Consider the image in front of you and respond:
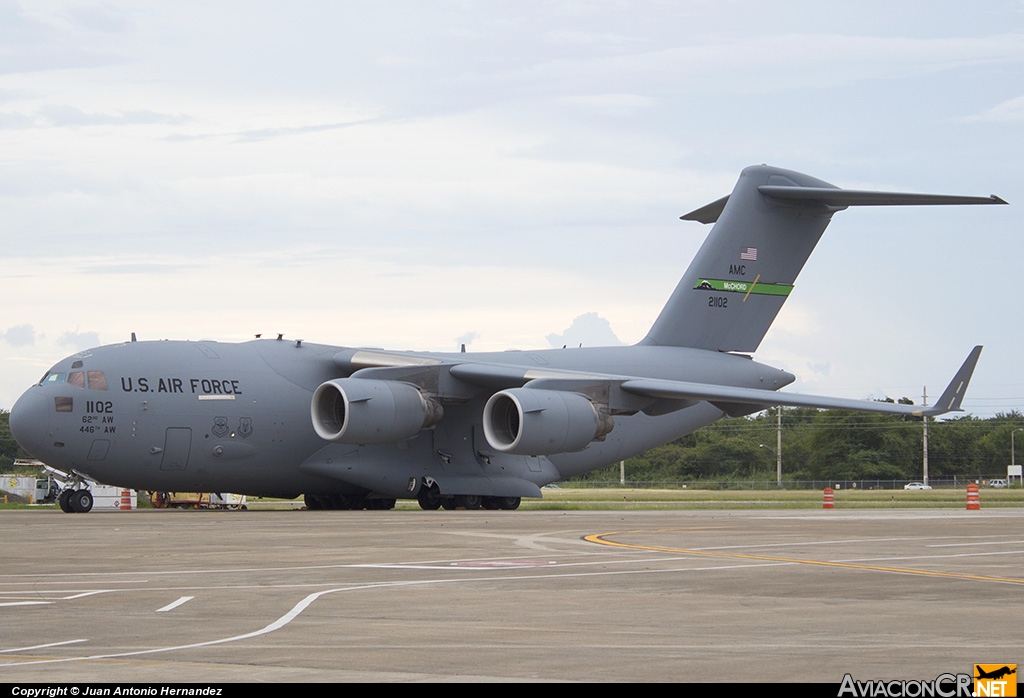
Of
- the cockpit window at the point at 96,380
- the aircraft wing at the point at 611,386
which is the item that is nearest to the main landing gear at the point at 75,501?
the cockpit window at the point at 96,380

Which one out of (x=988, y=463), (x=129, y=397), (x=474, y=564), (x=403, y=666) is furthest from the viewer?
(x=988, y=463)

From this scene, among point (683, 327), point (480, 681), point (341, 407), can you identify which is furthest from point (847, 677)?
point (683, 327)

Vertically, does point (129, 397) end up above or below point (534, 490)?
above

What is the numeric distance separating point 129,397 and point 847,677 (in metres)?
20.7

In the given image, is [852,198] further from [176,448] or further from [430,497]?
[176,448]

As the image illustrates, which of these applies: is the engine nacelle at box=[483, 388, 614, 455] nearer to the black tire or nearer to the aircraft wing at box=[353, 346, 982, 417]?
the aircraft wing at box=[353, 346, 982, 417]

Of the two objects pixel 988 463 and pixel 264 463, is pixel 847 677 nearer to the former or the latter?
pixel 264 463

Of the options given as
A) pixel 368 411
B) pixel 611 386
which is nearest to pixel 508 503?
pixel 611 386

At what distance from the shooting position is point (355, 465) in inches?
1062

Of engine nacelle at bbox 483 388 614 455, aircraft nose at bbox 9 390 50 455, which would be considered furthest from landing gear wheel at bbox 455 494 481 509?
aircraft nose at bbox 9 390 50 455

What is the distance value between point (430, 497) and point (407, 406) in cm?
279

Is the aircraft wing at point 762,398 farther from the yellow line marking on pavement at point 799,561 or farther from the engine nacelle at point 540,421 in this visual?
the yellow line marking on pavement at point 799,561

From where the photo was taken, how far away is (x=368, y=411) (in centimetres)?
2495

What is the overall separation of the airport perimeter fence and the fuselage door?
4379cm
